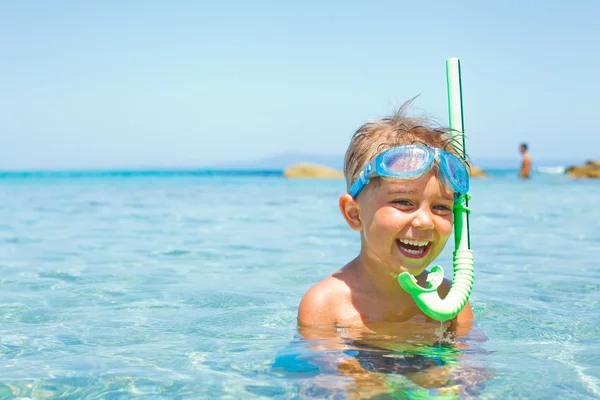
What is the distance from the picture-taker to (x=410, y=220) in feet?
9.62

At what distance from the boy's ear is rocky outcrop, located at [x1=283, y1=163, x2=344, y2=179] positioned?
34.1 meters

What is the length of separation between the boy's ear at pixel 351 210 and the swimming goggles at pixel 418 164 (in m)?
0.23

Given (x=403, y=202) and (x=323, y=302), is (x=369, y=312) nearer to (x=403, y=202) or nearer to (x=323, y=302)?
(x=323, y=302)

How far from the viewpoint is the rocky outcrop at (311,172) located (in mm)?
37634

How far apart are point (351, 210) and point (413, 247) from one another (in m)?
0.36

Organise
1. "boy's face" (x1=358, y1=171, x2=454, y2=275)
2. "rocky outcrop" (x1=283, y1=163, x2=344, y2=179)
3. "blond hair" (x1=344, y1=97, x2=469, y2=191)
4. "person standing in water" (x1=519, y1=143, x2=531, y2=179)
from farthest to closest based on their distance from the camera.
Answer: "rocky outcrop" (x1=283, y1=163, x2=344, y2=179)
"person standing in water" (x1=519, y1=143, x2=531, y2=179)
"blond hair" (x1=344, y1=97, x2=469, y2=191)
"boy's face" (x1=358, y1=171, x2=454, y2=275)

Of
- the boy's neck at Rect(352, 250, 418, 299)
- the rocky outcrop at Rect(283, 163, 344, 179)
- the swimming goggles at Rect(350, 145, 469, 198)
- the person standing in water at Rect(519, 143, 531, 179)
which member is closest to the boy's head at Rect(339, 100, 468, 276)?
the swimming goggles at Rect(350, 145, 469, 198)

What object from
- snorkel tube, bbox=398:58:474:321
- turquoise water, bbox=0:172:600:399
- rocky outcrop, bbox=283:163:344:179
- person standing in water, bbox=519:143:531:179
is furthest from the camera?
rocky outcrop, bbox=283:163:344:179

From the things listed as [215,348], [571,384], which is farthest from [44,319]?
[571,384]

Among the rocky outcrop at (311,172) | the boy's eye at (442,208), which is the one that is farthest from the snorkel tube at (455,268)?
the rocky outcrop at (311,172)

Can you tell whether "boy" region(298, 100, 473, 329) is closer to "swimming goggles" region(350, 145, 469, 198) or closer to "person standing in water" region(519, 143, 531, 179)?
"swimming goggles" region(350, 145, 469, 198)

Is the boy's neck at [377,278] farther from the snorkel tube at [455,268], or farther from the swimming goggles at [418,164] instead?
the swimming goggles at [418,164]

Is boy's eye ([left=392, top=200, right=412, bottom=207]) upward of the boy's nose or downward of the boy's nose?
upward

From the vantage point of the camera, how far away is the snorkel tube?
9.21 feet
